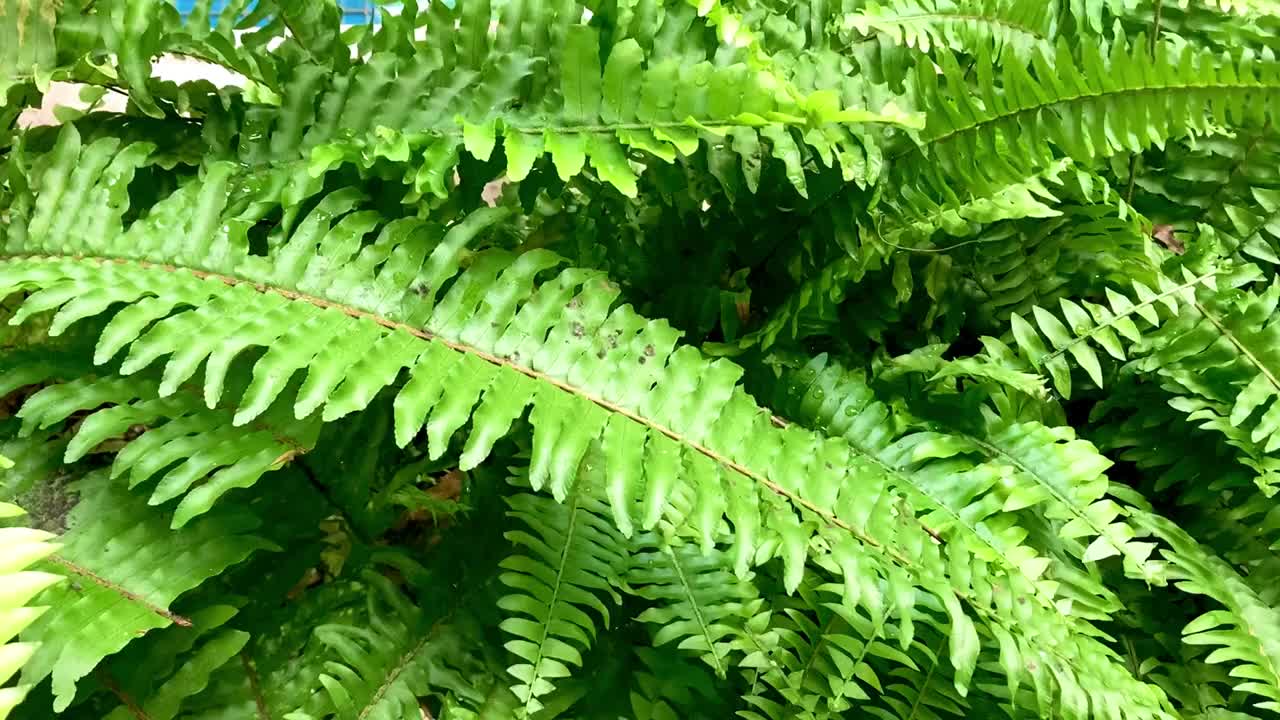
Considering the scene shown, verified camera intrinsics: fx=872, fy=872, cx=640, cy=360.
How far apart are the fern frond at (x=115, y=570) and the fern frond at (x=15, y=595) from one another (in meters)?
0.22

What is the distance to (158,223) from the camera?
3.75ft

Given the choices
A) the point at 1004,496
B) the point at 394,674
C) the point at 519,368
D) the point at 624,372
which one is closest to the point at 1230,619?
the point at 1004,496

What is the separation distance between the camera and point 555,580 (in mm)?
1205

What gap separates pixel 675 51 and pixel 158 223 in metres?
0.74

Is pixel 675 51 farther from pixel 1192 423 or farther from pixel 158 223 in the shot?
pixel 1192 423

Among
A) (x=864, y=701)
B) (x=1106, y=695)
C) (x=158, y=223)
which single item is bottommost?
(x=864, y=701)

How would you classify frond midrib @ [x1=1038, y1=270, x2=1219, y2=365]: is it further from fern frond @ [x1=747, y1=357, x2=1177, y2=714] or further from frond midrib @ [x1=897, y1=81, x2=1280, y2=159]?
frond midrib @ [x1=897, y1=81, x2=1280, y2=159]

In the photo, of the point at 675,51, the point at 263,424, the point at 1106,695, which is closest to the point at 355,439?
the point at 263,424

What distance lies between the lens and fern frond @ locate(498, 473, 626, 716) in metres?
1.14

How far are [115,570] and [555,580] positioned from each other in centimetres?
53

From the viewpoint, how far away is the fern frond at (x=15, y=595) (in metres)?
0.64

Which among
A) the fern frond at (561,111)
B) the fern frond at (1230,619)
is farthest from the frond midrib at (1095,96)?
the fern frond at (1230,619)

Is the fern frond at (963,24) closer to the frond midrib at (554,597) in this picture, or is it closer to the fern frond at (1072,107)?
the fern frond at (1072,107)

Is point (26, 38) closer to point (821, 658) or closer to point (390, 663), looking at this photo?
point (390, 663)
